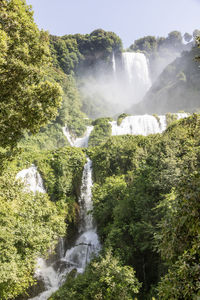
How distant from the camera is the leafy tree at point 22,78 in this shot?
17.6 feet

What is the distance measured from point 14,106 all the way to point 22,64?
3.81ft

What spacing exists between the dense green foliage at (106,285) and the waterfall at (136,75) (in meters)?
65.8

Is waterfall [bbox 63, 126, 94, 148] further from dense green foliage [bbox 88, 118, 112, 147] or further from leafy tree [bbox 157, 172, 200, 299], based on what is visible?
leafy tree [bbox 157, 172, 200, 299]

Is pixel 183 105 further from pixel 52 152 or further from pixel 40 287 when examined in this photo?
pixel 40 287

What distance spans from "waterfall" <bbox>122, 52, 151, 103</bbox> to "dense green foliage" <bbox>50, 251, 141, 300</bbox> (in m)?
65.8

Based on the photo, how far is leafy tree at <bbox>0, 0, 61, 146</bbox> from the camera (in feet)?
17.6

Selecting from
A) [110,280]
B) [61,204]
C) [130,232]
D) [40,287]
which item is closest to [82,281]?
[110,280]

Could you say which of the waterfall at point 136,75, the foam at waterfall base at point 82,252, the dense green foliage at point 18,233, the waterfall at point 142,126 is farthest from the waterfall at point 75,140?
the waterfall at point 136,75

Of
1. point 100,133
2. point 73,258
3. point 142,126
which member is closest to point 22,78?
point 73,258

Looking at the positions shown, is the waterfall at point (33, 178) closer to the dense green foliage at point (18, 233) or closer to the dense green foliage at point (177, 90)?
the dense green foliage at point (18, 233)

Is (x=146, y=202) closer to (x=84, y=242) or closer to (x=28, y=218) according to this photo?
(x=28, y=218)

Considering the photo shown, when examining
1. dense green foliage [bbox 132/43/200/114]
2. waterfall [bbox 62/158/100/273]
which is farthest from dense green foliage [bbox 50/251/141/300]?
dense green foliage [bbox 132/43/200/114]

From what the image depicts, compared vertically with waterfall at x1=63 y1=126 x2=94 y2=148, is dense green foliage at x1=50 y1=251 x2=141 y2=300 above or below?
below

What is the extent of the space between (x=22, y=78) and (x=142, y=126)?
2785 cm
